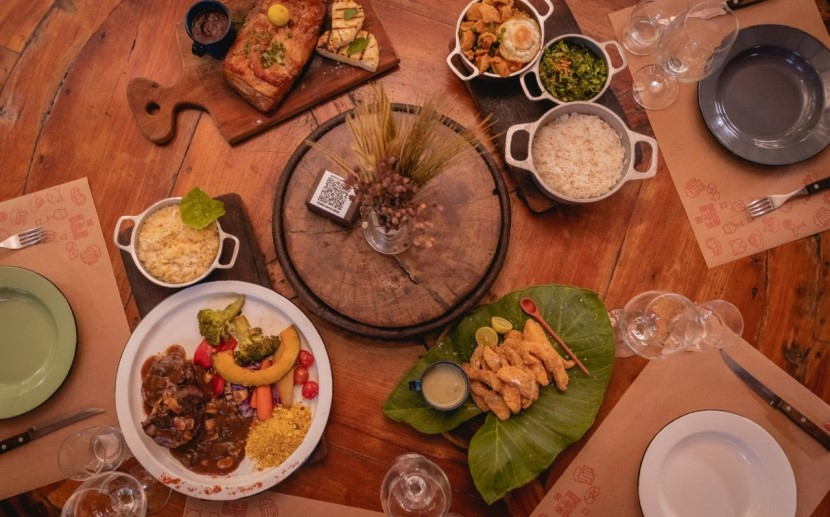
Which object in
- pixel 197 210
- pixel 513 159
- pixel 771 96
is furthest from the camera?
pixel 771 96

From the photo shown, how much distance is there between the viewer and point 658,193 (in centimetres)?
222

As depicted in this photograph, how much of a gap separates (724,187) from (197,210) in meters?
2.00

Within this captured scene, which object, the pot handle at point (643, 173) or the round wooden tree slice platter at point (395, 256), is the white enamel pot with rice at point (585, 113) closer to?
the pot handle at point (643, 173)

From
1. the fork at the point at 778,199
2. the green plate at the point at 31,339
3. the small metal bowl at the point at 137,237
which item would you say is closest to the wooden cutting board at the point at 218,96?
the small metal bowl at the point at 137,237

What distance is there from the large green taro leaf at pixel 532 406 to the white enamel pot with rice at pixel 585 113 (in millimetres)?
355

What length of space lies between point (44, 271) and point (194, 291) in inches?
23.6

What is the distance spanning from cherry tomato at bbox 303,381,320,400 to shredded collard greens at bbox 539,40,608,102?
54.9 inches

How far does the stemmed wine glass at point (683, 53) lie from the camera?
85.7 inches

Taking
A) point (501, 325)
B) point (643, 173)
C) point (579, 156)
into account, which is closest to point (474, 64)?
point (579, 156)

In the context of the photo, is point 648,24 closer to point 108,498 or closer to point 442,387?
point 442,387

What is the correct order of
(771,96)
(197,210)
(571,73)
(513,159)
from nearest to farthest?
(197,210), (513,159), (571,73), (771,96)

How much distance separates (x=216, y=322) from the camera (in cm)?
195

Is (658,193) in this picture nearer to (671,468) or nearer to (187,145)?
(671,468)

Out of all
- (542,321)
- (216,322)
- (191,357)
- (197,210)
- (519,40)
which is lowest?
(542,321)
